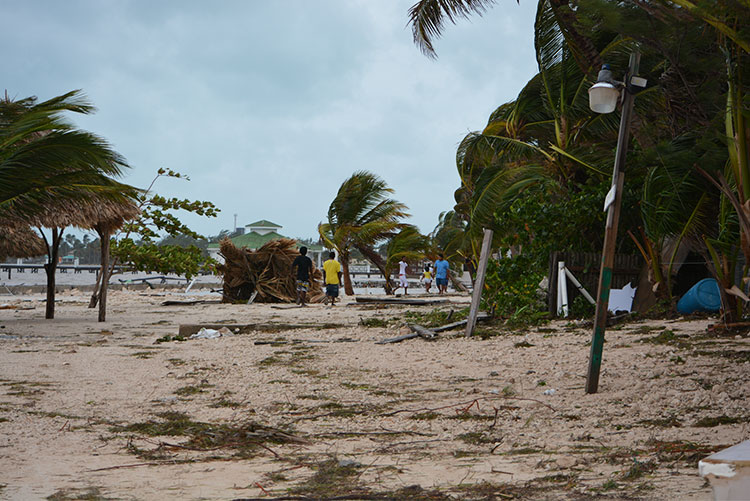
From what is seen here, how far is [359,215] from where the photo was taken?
26859mm

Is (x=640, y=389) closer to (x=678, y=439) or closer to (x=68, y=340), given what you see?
(x=678, y=439)

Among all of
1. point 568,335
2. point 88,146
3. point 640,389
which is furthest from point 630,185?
point 88,146

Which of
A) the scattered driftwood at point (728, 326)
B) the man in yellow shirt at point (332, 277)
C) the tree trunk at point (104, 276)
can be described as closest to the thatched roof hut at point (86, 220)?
the tree trunk at point (104, 276)

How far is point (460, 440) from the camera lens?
176 inches

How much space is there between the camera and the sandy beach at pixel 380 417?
3.52 meters

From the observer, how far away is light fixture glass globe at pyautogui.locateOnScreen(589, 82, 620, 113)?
555cm

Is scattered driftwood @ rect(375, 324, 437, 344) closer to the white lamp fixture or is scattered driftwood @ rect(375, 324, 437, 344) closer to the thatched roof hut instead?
the white lamp fixture

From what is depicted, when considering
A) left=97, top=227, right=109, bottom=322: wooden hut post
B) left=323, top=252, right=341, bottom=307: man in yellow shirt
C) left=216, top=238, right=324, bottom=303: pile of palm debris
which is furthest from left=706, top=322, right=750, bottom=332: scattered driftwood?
left=216, top=238, right=324, bottom=303: pile of palm debris

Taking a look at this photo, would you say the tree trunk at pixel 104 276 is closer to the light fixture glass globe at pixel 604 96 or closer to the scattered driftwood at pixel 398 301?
the scattered driftwood at pixel 398 301

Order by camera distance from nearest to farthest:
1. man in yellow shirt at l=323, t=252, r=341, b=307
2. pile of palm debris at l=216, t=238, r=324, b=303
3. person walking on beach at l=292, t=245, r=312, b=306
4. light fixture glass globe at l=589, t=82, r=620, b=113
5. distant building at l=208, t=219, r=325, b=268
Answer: light fixture glass globe at l=589, t=82, r=620, b=113 → person walking on beach at l=292, t=245, r=312, b=306 → man in yellow shirt at l=323, t=252, r=341, b=307 → pile of palm debris at l=216, t=238, r=324, b=303 → distant building at l=208, t=219, r=325, b=268

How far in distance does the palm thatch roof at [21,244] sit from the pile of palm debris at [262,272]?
543 centimetres

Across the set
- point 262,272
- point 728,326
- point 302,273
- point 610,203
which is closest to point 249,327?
point 302,273

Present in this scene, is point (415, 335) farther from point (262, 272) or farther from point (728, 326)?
point (262, 272)

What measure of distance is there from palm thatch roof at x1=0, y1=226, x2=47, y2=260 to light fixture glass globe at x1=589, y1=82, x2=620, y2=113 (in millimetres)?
17977
